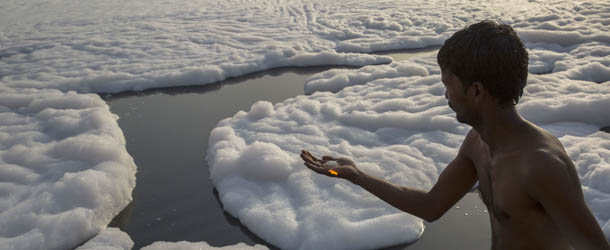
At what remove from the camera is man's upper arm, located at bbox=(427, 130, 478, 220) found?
1.82 meters

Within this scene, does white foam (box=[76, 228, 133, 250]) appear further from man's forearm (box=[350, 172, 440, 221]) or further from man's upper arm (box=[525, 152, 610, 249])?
man's upper arm (box=[525, 152, 610, 249])

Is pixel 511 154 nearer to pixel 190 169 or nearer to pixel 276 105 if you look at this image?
pixel 190 169

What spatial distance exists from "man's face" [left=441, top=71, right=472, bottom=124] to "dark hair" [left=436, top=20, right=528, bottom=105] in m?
0.02

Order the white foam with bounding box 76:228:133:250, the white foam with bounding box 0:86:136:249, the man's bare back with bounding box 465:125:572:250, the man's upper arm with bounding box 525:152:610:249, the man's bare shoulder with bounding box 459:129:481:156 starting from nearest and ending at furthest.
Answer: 1. the man's upper arm with bounding box 525:152:610:249
2. the man's bare back with bounding box 465:125:572:250
3. the man's bare shoulder with bounding box 459:129:481:156
4. the white foam with bounding box 76:228:133:250
5. the white foam with bounding box 0:86:136:249

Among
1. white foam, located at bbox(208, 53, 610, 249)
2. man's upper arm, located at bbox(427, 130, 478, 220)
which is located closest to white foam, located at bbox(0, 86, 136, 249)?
white foam, located at bbox(208, 53, 610, 249)

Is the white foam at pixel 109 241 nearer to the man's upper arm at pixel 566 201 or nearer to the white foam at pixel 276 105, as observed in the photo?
the white foam at pixel 276 105

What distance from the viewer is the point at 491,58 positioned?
4.57 ft

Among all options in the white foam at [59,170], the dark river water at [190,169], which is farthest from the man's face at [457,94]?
the white foam at [59,170]

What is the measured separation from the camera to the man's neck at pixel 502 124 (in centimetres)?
151

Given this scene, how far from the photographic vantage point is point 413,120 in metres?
4.40

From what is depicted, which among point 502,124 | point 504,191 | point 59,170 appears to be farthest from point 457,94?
point 59,170

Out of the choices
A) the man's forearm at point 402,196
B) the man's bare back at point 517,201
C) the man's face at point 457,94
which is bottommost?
the man's forearm at point 402,196

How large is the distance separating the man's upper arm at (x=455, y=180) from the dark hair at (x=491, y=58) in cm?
37

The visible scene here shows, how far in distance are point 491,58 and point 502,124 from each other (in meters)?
0.21
